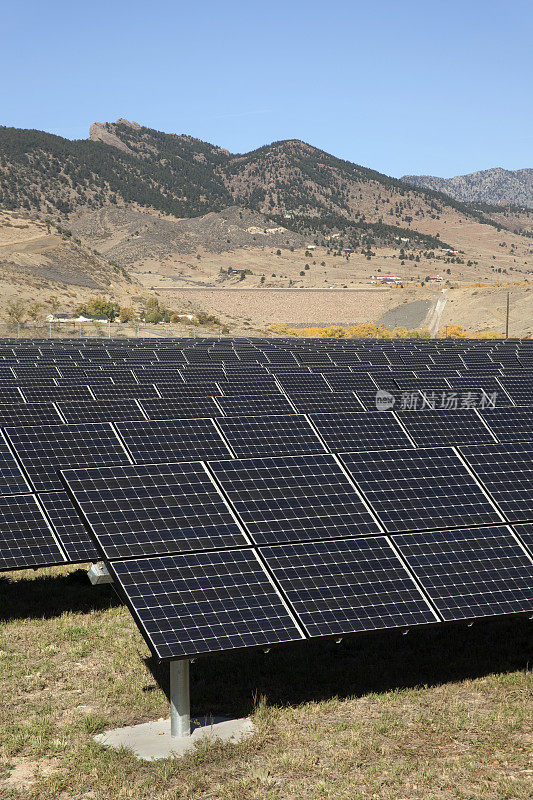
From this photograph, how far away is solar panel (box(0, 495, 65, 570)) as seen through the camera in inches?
518

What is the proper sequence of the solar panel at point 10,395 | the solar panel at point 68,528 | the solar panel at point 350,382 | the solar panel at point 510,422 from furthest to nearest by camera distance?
the solar panel at point 350,382, the solar panel at point 10,395, the solar panel at point 510,422, the solar panel at point 68,528

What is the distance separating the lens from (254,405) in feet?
69.8

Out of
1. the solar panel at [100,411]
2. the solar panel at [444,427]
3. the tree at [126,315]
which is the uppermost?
the solar panel at [444,427]

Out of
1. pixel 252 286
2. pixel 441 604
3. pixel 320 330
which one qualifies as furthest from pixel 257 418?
pixel 252 286

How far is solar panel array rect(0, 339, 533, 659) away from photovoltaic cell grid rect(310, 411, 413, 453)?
0.17ft

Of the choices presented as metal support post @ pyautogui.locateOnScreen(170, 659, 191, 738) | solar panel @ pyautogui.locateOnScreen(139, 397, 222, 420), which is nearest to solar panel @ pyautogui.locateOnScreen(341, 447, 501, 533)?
metal support post @ pyautogui.locateOnScreen(170, 659, 191, 738)

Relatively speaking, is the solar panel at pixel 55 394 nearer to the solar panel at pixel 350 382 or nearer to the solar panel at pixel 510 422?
the solar panel at pixel 350 382

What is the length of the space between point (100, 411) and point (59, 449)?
14.4ft

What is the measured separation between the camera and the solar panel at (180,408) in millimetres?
20797

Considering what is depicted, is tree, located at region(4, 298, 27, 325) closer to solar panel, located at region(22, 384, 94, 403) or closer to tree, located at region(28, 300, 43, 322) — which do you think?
tree, located at region(28, 300, 43, 322)

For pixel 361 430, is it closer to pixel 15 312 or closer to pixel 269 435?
pixel 269 435

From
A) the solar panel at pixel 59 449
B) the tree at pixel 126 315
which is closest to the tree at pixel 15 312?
the tree at pixel 126 315

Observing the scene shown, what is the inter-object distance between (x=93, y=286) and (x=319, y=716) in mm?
111485

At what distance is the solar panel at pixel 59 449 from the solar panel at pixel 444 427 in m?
5.89
